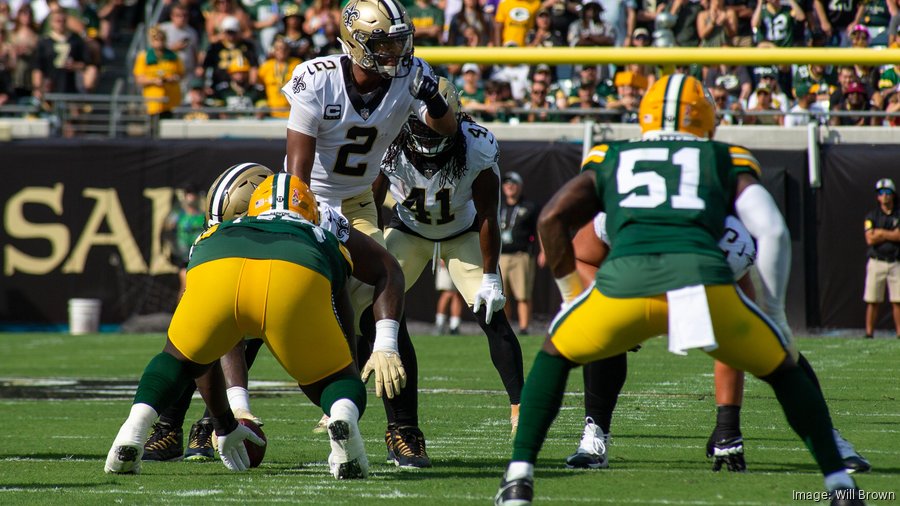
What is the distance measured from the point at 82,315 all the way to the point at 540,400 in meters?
11.9

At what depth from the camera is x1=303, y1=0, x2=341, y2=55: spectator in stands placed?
15.8 meters

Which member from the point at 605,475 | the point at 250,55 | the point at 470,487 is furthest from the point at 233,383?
the point at 250,55

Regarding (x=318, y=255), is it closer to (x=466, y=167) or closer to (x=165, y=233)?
(x=466, y=167)

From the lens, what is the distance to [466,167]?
19.1ft

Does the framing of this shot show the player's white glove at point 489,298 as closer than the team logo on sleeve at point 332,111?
No

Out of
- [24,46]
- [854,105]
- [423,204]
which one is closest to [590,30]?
[854,105]

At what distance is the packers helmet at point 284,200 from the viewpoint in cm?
455

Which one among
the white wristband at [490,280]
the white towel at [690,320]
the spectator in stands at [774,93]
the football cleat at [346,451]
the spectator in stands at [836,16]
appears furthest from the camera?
the spectator in stands at [836,16]

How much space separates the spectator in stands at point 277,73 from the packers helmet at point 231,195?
10188mm

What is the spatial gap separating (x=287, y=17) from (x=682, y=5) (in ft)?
15.8

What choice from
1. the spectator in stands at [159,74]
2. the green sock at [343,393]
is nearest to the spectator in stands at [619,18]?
the spectator in stands at [159,74]

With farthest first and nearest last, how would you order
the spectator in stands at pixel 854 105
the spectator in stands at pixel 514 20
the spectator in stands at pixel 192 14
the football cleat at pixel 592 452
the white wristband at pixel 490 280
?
the spectator in stands at pixel 192 14
the spectator in stands at pixel 514 20
the spectator in stands at pixel 854 105
the white wristband at pixel 490 280
the football cleat at pixel 592 452

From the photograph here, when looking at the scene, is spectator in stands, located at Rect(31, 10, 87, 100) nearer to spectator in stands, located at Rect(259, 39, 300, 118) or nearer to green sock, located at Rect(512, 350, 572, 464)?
spectator in stands, located at Rect(259, 39, 300, 118)

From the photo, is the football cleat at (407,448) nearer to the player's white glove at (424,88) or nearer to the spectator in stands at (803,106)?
the player's white glove at (424,88)
